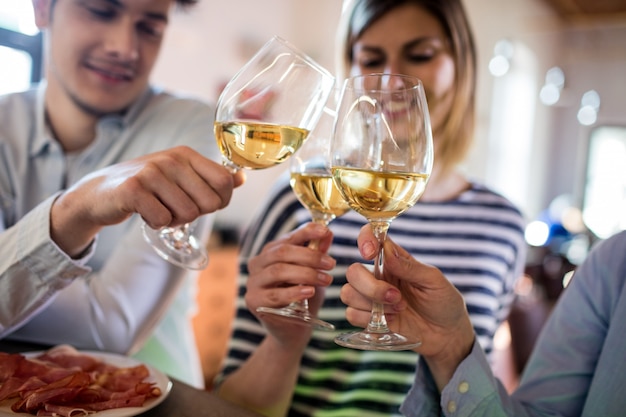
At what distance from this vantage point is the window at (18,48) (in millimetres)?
2621

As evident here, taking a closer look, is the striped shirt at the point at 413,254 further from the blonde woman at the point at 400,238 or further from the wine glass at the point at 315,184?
the wine glass at the point at 315,184

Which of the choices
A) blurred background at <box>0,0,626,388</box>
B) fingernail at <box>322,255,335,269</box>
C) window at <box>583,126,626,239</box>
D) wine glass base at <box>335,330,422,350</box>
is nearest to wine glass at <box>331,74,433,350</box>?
wine glass base at <box>335,330,422,350</box>

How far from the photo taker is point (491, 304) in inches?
51.8

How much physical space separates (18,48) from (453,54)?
6.94 feet

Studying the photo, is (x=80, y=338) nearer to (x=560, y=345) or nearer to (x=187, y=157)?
(x=187, y=157)

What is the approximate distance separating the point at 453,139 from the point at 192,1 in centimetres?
69

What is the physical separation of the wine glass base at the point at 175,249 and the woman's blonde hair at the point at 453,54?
2.41 feet

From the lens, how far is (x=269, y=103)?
2.48 feet

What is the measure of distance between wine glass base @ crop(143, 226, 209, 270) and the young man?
0.08 m

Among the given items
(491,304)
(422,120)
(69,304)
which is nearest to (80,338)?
(69,304)

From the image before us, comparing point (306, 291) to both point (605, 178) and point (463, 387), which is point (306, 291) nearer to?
point (463, 387)

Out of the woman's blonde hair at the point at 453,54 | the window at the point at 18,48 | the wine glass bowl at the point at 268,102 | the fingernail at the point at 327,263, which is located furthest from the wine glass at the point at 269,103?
the window at the point at 18,48

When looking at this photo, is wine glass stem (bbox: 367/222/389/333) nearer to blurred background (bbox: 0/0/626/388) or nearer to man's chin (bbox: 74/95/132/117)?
man's chin (bbox: 74/95/132/117)

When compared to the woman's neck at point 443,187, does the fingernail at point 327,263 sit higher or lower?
lower
